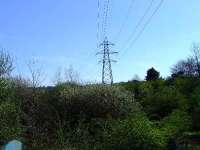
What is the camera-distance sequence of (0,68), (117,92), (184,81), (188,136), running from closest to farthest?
(188,136) < (0,68) < (117,92) < (184,81)

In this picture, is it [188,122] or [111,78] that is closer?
[188,122]

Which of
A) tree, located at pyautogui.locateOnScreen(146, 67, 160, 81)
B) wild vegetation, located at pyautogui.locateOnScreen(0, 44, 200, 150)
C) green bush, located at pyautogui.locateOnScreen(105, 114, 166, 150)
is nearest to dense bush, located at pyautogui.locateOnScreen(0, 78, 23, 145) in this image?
wild vegetation, located at pyautogui.locateOnScreen(0, 44, 200, 150)

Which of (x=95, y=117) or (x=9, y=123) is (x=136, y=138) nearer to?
(x=9, y=123)

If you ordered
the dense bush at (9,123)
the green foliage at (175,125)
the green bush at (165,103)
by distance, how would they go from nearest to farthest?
the dense bush at (9,123), the green foliage at (175,125), the green bush at (165,103)

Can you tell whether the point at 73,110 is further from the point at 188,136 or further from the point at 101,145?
the point at 101,145

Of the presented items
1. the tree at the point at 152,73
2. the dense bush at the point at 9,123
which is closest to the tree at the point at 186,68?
the tree at the point at 152,73

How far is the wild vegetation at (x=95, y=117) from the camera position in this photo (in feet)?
65.6

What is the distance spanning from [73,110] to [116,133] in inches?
553

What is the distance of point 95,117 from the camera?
3195 cm

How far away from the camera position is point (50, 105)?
33.5m

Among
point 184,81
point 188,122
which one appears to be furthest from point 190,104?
point 184,81

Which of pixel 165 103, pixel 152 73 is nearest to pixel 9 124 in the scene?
pixel 165 103

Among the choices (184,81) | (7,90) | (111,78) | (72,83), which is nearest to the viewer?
(7,90)

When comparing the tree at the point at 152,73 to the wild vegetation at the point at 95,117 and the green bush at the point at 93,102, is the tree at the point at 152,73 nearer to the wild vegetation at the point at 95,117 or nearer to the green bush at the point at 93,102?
the wild vegetation at the point at 95,117
